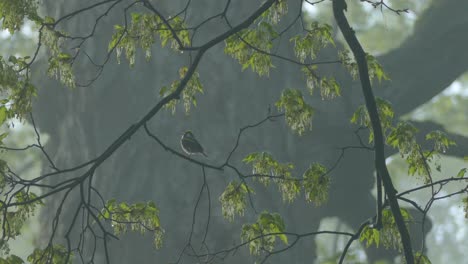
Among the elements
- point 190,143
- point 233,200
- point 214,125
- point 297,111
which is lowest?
point 233,200

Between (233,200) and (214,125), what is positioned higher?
(214,125)

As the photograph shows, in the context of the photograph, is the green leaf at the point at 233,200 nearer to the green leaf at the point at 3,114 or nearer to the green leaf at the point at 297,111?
the green leaf at the point at 297,111

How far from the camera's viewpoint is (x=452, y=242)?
42.1m

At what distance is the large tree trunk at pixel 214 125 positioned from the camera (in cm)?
1052

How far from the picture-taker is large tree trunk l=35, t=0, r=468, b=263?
10523mm

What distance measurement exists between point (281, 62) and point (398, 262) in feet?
11.0

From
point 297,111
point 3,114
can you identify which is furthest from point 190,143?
point 3,114

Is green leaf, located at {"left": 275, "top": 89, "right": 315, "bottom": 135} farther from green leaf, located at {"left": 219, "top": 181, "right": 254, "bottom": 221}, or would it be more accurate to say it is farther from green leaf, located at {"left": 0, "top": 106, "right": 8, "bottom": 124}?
green leaf, located at {"left": 0, "top": 106, "right": 8, "bottom": 124}

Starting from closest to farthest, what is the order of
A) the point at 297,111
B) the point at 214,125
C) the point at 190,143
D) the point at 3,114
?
the point at 3,114, the point at 297,111, the point at 190,143, the point at 214,125

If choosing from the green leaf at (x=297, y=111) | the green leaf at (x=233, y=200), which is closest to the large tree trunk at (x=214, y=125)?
the green leaf at (x=233, y=200)

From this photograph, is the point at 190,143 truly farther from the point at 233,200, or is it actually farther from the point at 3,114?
the point at 3,114

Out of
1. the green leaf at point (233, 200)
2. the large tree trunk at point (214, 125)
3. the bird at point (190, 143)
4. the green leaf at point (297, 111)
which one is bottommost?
the green leaf at point (233, 200)

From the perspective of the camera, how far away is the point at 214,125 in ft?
35.6

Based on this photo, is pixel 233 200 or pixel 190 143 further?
pixel 190 143
